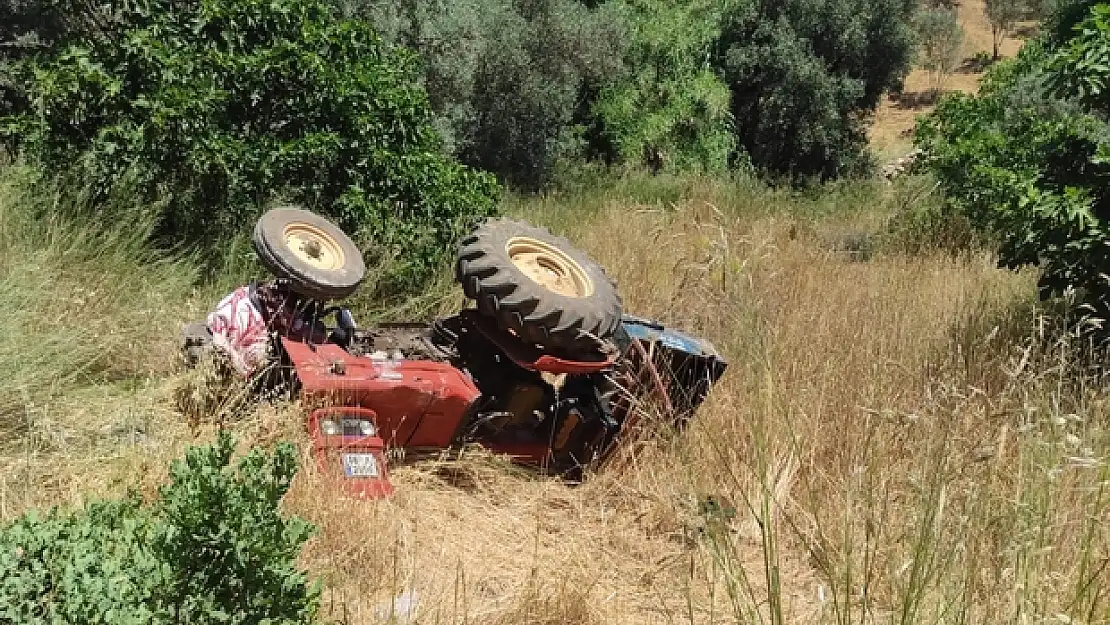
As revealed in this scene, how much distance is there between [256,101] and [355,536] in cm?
362

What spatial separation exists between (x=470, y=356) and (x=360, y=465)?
2.92 ft

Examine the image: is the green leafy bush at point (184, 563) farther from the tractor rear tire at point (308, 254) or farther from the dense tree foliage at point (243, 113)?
the dense tree foliage at point (243, 113)

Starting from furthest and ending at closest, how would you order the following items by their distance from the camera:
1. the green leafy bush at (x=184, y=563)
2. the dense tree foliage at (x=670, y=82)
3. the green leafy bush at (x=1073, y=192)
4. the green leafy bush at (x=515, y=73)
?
the dense tree foliage at (x=670, y=82), the green leafy bush at (x=515, y=73), the green leafy bush at (x=1073, y=192), the green leafy bush at (x=184, y=563)

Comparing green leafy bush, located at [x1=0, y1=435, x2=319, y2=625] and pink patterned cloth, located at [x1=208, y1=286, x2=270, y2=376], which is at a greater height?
green leafy bush, located at [x1=0, y1=435, x2=319, y2=625]

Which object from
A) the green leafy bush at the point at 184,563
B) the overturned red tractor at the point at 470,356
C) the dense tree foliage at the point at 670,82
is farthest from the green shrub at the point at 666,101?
the green leafy bush at the point at 184,563

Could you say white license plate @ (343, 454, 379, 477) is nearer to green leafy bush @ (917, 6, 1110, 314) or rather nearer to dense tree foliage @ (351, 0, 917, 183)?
green leafy bush @ (917, 6, 1110, 314)

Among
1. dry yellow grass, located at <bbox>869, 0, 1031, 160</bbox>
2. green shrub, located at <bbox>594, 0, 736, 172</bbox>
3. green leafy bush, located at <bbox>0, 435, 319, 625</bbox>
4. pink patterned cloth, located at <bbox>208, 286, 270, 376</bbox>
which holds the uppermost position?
green leafy bush, located at <bbox>0, 435, 319, 625</bbox>

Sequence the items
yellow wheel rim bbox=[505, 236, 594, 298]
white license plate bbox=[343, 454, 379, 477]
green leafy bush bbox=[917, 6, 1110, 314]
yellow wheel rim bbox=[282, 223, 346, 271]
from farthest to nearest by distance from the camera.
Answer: green leafy bush bbox=[917, 6, 1110, 314]
yellow wheel rim bbox=[505, 236, 594, 298]
yellow wheel rim bbox=[282, 223, 346, 271]
white license plate bbox=[343, 454, 379, 477]

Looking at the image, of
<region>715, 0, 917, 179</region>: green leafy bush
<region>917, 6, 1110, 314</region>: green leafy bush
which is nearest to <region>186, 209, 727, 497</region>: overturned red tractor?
<region>917, 6, 1110, 314</region>: green leafy bush

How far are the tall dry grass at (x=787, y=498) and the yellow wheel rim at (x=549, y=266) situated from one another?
1.88 ft

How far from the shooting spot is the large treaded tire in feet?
13.2

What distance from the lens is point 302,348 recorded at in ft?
12.8

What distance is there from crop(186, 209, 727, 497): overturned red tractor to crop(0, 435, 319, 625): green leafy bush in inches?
46.3

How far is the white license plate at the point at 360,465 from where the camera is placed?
3650 mm
